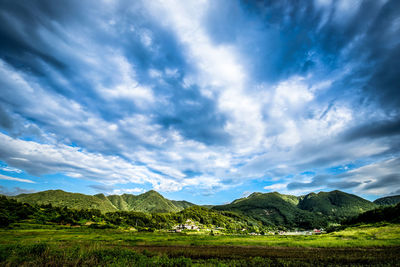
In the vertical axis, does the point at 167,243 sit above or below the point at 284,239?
below

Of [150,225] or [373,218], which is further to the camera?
[150,225]

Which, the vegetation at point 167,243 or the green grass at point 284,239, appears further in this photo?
the green grass at point 284,239

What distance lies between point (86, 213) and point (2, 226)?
64.7m

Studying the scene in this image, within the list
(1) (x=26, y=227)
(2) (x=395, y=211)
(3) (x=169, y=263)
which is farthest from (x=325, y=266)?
(1) (x=26, y=227)

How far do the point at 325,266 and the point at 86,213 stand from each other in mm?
163152

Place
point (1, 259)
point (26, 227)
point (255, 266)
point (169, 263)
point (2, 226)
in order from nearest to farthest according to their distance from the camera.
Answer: point (1, 259), point (169, 263), point (255, 266), point (2, 226), point (26, 227)

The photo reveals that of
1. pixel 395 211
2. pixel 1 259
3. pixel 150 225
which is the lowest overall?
pixel 150 225

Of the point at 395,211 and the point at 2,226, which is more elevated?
the point at 395,211

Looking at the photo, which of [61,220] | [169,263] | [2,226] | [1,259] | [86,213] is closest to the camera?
[1,259]

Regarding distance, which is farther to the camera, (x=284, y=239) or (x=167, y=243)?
(x=284, y=239)

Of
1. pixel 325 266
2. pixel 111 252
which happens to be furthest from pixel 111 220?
pixel 325 266

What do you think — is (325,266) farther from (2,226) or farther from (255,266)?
(2,226)

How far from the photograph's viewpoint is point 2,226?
7531cm

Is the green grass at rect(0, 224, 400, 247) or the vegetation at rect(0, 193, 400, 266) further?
the green grass at rect(0, 224, 400, 247)
